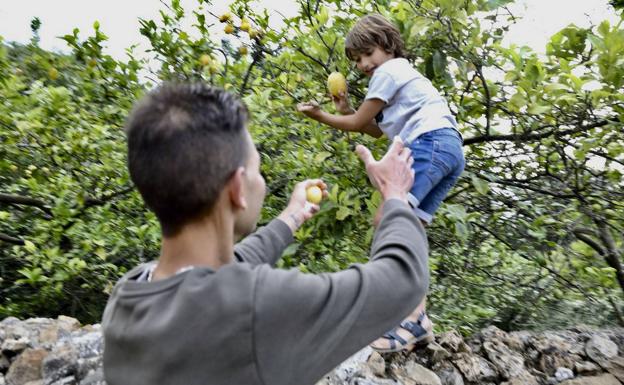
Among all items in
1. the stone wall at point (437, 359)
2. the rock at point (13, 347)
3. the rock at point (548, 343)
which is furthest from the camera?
the rock at point (548, 343)

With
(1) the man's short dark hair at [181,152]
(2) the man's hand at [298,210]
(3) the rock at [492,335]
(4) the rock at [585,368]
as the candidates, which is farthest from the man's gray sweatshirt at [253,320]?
(4) the rock at [585,368]

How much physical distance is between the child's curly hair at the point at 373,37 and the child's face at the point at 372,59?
0.04 ft

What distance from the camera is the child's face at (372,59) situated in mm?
2494

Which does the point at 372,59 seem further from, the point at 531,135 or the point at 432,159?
the point at 531,135

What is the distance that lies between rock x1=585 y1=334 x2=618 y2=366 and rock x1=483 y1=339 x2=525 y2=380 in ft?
1.73

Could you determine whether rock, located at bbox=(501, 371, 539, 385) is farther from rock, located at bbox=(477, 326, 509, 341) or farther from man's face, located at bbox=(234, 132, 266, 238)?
man's face, located at bbox=(234, 132, 266, 238)

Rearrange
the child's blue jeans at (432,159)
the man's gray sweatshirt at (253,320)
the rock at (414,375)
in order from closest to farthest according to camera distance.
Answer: the man's gray sweatshirt at (253,320)
the child's blue jeans at (432,159)
the rock at (414,375)

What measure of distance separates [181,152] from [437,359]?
2212 mm

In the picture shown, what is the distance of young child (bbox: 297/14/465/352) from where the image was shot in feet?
7.88

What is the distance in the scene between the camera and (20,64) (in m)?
5.88

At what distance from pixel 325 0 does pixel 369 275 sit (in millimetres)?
2506

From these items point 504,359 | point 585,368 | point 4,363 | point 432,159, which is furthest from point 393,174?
point 585,368

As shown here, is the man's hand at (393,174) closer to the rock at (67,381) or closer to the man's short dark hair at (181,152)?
the man's short dark hair at (181,152)

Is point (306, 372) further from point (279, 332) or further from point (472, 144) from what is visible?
point (472, 144)
